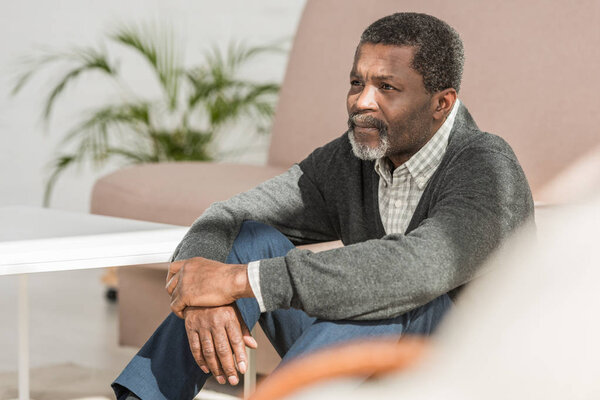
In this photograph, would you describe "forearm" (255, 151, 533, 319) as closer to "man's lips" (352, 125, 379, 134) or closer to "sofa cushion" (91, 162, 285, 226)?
"man's lips" (352, 125, 379, 134)

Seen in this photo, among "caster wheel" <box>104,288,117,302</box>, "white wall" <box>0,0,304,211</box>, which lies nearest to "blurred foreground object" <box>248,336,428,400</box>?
"caster wheel" <box>104,288,117,302</box>

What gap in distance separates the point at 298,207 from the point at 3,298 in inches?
82.4

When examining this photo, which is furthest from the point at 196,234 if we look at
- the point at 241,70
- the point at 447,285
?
the point at 241,70

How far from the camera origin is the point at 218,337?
5.02ft

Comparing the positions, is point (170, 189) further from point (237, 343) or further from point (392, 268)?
point (392, 268)

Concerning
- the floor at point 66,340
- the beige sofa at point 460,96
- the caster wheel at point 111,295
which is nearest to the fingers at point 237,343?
the floor at point 66,340

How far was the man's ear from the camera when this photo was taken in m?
1.70

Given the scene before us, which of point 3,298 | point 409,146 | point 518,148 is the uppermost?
point 409,146

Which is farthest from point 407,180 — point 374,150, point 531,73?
point 531,73

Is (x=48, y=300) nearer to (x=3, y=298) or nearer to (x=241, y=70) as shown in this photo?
(x=3, y=298)

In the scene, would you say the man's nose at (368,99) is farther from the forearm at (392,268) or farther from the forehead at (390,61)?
the forearm at (392,268)

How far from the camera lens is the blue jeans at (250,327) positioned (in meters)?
1.45

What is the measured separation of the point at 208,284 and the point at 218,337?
90mm

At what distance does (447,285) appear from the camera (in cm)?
144
